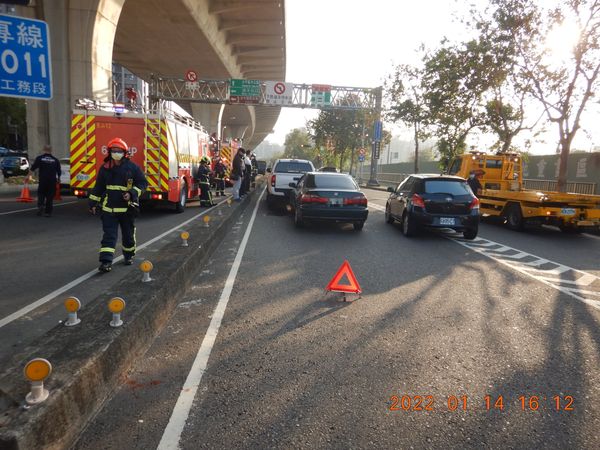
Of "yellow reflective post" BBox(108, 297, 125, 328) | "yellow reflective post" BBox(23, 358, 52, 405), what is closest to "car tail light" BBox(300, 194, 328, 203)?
"yellow reflective post" BBox(108, 297, 125, 328)

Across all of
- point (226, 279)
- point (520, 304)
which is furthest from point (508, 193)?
point (226, 279)

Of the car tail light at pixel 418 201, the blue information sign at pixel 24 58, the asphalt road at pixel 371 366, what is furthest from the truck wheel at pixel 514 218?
the blue information sign at pixel 24 58

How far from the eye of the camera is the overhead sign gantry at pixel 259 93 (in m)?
34.2

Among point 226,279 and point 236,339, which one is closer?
point 236,339

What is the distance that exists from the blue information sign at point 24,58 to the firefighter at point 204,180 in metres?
10.4

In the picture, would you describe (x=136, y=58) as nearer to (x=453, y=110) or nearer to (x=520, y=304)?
(x=453, y=110)

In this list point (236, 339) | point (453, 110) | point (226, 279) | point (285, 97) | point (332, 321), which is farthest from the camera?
point (285, 97)

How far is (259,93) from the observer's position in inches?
1375

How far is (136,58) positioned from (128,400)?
35.2 metres

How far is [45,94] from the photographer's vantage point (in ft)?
12.9

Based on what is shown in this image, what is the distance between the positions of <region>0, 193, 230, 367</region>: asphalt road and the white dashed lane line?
20.2 ft

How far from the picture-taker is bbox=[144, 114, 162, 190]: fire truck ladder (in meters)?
11.7

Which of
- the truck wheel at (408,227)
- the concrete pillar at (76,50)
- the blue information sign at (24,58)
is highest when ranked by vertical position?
the concrete pillar at (76,50)

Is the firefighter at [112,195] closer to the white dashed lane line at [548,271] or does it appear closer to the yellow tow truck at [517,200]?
the white dashed lane line at [548,271]
